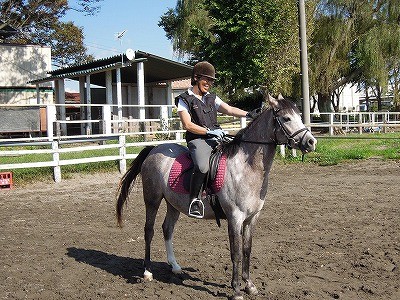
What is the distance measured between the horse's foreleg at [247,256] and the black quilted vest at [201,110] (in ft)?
3.35

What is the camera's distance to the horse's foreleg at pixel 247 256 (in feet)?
15.4

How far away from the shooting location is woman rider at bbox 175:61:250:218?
483 cm

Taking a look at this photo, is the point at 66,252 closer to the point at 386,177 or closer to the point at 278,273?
the point at 278,273

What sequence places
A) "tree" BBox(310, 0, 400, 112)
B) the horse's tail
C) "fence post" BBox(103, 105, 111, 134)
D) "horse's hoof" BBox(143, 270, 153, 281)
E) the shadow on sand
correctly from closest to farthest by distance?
the shadow on sand → "horse's hoof" BBox(143, 270, 153, 281) → the horse's tail → "fence post" BBox(103, 105, 111, 134) → "tree" BBox(310, 0, 400, 112)

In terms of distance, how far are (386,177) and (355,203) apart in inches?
141

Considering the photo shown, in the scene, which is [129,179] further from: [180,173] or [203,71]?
[203,71]

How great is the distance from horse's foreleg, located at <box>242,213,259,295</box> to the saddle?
0.27 m

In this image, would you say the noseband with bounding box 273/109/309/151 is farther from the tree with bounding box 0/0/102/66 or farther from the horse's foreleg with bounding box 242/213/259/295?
the tree with bounding box 0/0/102/66

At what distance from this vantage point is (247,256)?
4852 mm

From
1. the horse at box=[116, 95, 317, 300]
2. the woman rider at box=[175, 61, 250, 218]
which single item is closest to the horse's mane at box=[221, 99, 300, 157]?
the horse at box=[116, 95, 317, 300]

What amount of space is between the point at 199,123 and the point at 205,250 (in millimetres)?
1987

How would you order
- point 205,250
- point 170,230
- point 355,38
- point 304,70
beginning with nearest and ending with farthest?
point 170,230, point 205,250, point 304,70, point 355,38

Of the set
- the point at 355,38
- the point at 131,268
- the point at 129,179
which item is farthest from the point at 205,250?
the point at 355,38

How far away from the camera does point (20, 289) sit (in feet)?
16.3
